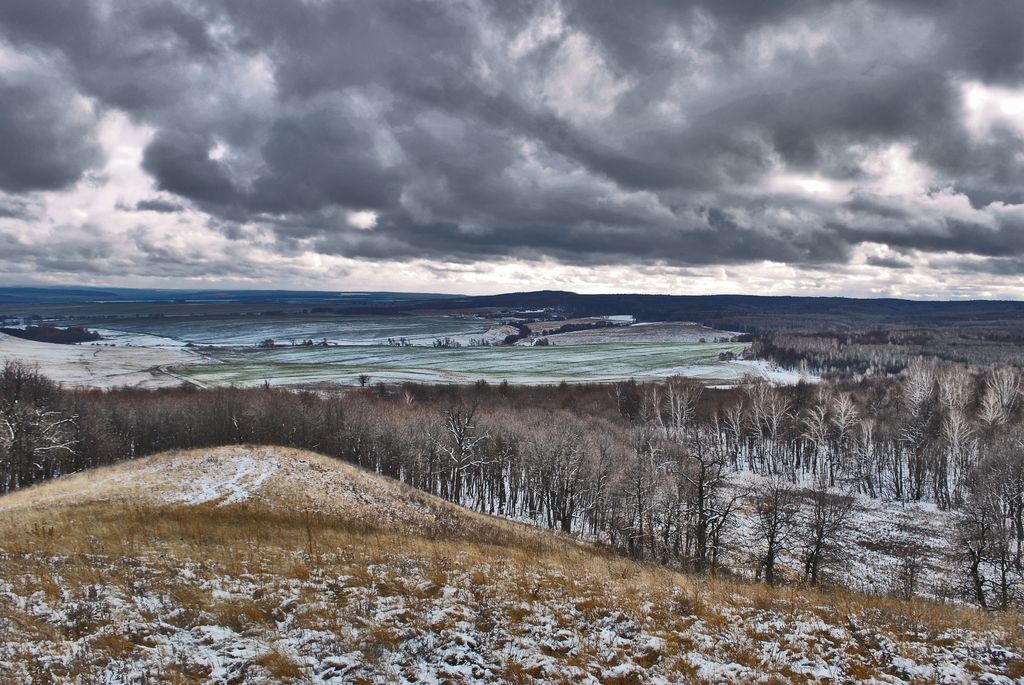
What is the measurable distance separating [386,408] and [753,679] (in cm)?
10180

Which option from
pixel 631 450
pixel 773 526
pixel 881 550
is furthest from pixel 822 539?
pixel 631 450

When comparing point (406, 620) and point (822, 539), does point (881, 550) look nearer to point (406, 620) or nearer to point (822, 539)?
point (822, 539)

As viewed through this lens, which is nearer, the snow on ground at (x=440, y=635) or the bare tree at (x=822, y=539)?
the snow on ground at (x=440, y=635)

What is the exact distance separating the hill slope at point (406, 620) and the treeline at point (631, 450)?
22.3 m

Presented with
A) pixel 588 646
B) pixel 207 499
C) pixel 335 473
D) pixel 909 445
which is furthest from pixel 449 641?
pixel 909 445

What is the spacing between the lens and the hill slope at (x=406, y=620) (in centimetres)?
1192

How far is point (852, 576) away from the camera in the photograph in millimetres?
49094

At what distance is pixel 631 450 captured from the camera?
78938mm

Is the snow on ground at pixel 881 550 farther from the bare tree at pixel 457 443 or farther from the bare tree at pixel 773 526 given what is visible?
the bare tree at pixel 457 443

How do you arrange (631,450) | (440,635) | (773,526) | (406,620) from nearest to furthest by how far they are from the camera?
(440,635), (406,620), (773,526), (631,450)

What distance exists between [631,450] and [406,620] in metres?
68.6

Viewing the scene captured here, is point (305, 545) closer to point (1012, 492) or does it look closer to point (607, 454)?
point (607, 454)

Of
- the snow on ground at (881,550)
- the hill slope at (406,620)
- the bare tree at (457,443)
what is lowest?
the snow on ground at (881,550)

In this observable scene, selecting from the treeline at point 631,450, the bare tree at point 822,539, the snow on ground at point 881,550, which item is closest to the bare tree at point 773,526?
the treeline at point 631,450
